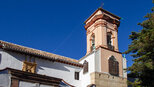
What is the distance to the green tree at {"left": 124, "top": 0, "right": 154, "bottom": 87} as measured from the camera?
14.1 m

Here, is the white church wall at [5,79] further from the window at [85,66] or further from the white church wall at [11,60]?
the window at [85,66]

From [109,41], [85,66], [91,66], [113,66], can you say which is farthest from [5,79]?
[109,41]

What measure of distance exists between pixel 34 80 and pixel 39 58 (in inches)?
148

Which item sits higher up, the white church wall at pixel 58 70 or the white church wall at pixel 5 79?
the white church wall at pixel 58 70

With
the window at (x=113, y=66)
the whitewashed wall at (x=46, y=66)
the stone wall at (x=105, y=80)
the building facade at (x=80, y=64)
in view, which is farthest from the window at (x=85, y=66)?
the window at (x=113, y=66)

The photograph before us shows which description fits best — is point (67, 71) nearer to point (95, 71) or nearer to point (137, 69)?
point (95, 71)

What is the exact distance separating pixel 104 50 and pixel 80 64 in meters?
3.04

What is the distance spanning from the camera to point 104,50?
68.7 feet

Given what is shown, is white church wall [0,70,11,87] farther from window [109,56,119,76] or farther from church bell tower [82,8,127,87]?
window [109,56,119,76]

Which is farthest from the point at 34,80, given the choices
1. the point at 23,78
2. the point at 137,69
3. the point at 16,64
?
the point at 137,69

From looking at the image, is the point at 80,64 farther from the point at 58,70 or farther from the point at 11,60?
the point at 11,60

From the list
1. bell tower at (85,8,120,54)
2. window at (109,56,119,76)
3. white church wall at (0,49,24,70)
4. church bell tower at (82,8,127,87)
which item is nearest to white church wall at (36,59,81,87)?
white church wall at (0,49,24,70)

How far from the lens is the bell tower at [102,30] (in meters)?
21.8

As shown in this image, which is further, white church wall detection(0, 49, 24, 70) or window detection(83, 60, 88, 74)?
window detection(83, 60, 88, 74)
